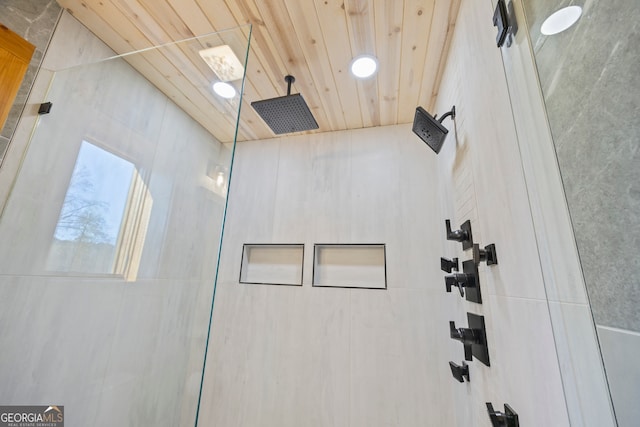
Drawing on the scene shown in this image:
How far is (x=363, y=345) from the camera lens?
153 cm

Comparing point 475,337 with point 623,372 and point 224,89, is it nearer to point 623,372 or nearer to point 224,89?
point 623,372

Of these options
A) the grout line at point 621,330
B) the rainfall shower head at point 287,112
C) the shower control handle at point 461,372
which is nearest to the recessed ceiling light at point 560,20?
the grout line at point 621,330

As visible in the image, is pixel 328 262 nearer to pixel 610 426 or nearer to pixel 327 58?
pixel 327 58

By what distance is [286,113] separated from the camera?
4.75 ft

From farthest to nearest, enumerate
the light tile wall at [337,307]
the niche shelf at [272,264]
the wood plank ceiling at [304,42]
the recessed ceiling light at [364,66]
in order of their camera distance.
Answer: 1. the niche shelf at [272,264]
2. the light tile wall at [337,307]
3. the recessed ceiling light at [364,66]
4. the wood plank ceiling at [304,42]

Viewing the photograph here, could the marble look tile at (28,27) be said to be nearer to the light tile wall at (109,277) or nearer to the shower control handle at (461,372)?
the light tile wall at (109,277)

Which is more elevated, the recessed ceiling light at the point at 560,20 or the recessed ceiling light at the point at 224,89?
the recessed ceiling light at the point at 224,89

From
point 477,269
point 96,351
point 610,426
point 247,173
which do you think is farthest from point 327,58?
point 96,351

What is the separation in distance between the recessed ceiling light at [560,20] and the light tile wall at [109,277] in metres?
1.32

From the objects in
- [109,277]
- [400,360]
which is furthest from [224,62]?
[400,360]

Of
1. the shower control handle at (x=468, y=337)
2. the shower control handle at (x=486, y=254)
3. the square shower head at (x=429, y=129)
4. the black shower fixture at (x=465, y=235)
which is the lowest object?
the shower control handle at (x=468, y=337)

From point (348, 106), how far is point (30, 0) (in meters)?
1.51

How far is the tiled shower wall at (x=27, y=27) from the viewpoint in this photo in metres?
0.95

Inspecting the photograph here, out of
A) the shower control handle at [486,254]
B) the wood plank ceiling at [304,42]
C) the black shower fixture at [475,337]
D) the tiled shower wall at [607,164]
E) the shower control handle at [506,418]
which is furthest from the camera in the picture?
the wood plank ceiling at [304,42]
